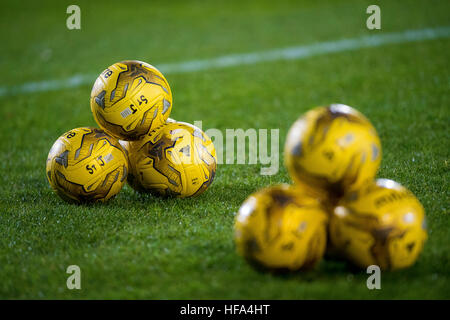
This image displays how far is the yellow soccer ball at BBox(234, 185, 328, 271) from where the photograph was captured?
3016mm

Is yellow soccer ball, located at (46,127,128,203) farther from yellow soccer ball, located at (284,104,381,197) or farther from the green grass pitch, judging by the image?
yellow soccer ball, located at (284,104,381,197)

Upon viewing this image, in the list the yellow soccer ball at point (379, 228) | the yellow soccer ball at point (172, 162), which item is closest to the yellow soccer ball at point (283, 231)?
the yellow soccer ball at point (379, 228)

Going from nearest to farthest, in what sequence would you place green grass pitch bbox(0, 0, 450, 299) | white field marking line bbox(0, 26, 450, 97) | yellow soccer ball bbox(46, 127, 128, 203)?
1. green grass pitch bbox(0, 0, 450, 299)
2. yellow soccer ball bbox(46, 127, 128, 203)
3. white field marking line bbox(0, 26, 450, 97)

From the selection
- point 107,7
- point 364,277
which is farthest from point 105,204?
point 107,7

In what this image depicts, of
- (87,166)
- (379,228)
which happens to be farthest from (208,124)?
(379,228)

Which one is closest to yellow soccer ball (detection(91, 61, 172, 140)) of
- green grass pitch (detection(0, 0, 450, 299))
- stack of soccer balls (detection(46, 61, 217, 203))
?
stack of soccer balls (detection(46, 61, 217, 203))

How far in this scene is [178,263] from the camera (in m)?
3.39

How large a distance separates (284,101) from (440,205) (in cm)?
423

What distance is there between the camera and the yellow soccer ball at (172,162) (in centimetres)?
439

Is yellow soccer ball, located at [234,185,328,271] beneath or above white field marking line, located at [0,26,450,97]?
beneath

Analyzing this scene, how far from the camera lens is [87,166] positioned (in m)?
4.23

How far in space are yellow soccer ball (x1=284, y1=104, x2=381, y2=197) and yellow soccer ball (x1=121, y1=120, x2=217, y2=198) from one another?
1381 mm

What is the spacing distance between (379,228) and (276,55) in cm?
823

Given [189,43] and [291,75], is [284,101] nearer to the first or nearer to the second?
[291,75]
